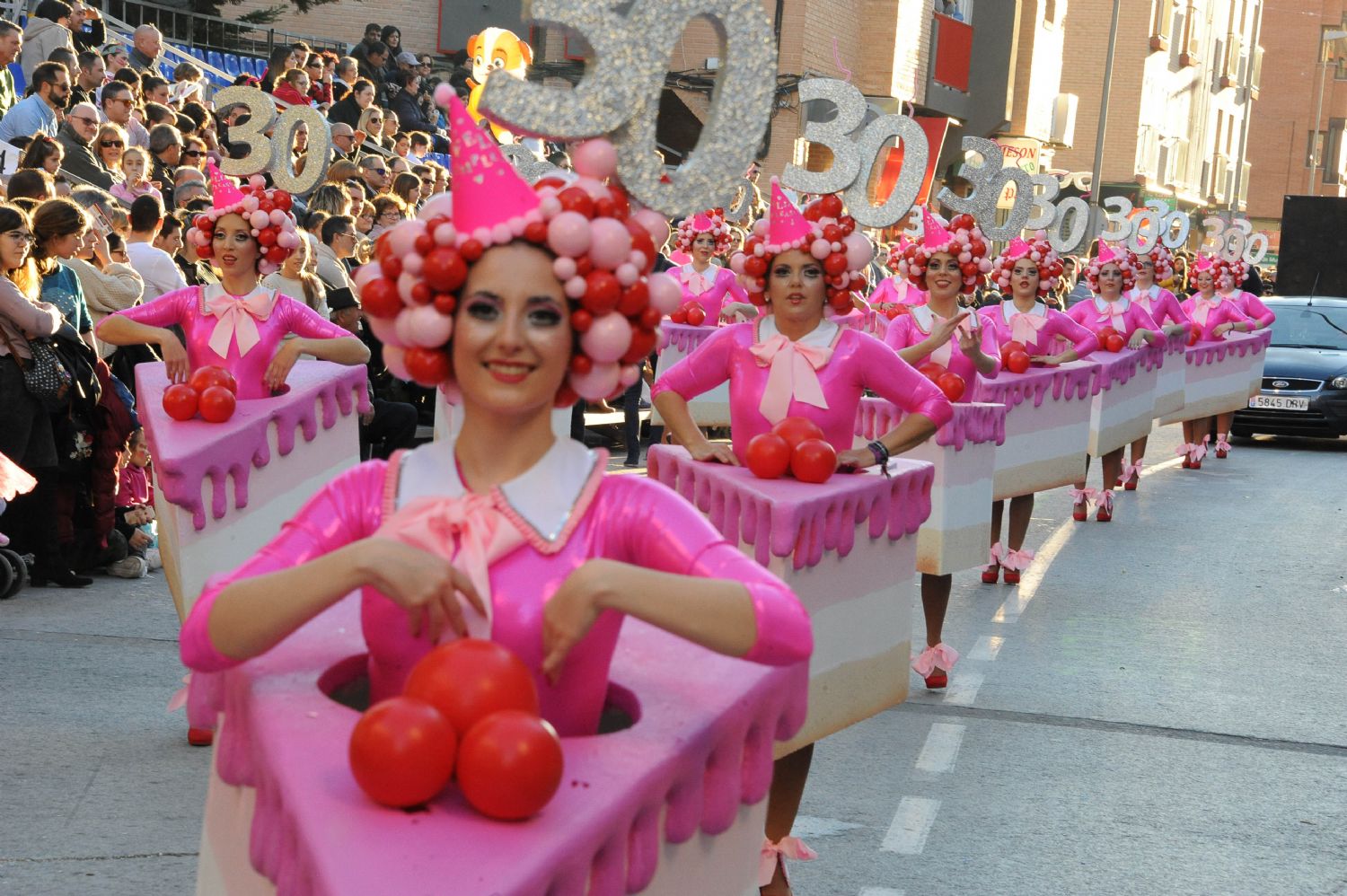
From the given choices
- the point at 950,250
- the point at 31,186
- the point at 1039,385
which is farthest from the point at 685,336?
the point at 31,186

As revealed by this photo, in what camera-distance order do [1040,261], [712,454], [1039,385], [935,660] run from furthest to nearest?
[1040,261]
[1039,385]
[935,660]
[712,454]

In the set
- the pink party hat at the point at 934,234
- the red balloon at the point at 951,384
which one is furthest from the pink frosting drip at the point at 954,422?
the pink party hat at the point at 934,234

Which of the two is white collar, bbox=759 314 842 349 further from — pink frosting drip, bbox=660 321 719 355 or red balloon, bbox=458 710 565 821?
pink frosting drip, bbox=660 321 719 355

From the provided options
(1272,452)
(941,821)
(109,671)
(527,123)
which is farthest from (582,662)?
(1272,452)

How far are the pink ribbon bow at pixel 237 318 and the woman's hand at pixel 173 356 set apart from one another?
165 mm

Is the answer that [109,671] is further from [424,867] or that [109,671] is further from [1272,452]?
[1272,452]

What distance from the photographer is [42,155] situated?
10266 millimetres

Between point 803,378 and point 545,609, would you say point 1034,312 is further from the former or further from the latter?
point 545,609

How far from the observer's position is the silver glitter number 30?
3443 millimetres

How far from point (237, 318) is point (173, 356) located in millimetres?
330

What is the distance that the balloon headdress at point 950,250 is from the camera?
897cm

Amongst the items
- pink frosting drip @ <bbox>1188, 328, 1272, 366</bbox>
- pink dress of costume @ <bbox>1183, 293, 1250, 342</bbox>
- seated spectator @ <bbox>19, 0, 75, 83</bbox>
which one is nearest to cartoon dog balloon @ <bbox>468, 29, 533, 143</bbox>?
seated spectator @ <bbox>19, 0, 75, 83</bbox>

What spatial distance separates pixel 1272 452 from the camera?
20.6m

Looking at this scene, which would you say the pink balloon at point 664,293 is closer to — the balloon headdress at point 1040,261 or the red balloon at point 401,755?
the red balloon at point 401,755
